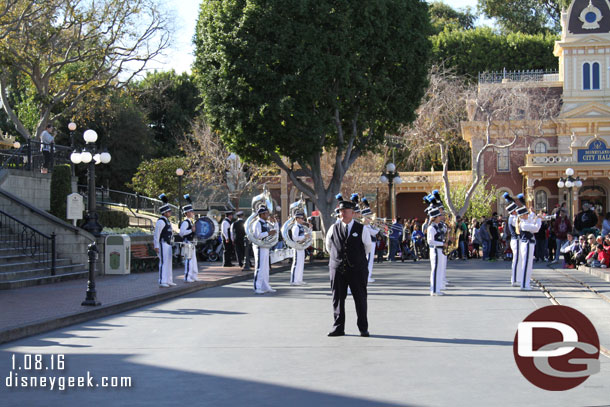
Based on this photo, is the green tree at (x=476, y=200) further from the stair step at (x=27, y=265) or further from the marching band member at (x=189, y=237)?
the stair step at (x=27, y=265)

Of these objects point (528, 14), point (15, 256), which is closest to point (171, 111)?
point (528, 14)

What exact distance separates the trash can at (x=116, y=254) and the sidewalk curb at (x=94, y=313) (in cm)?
376

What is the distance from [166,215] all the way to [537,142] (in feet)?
118

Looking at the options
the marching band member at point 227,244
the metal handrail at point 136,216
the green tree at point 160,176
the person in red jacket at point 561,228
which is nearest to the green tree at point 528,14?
the green tree at point 160,176

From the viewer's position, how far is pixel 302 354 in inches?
355

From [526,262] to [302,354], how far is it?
9.53 m

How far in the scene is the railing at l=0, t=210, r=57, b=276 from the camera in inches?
767

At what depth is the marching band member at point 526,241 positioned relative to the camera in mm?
16906

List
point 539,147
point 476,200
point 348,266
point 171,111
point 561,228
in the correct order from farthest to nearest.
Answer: point 171,111
point 539,147
point 476,200
point 561,228
point 348,266

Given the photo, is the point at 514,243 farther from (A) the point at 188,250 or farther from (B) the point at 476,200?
(B) the point at 476,200

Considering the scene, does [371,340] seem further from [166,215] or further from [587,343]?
[166,215]

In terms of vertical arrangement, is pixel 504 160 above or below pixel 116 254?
above

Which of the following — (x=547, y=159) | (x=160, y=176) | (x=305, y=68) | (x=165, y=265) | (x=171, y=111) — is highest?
(x=171, y=111)

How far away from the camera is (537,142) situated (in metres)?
48.7
